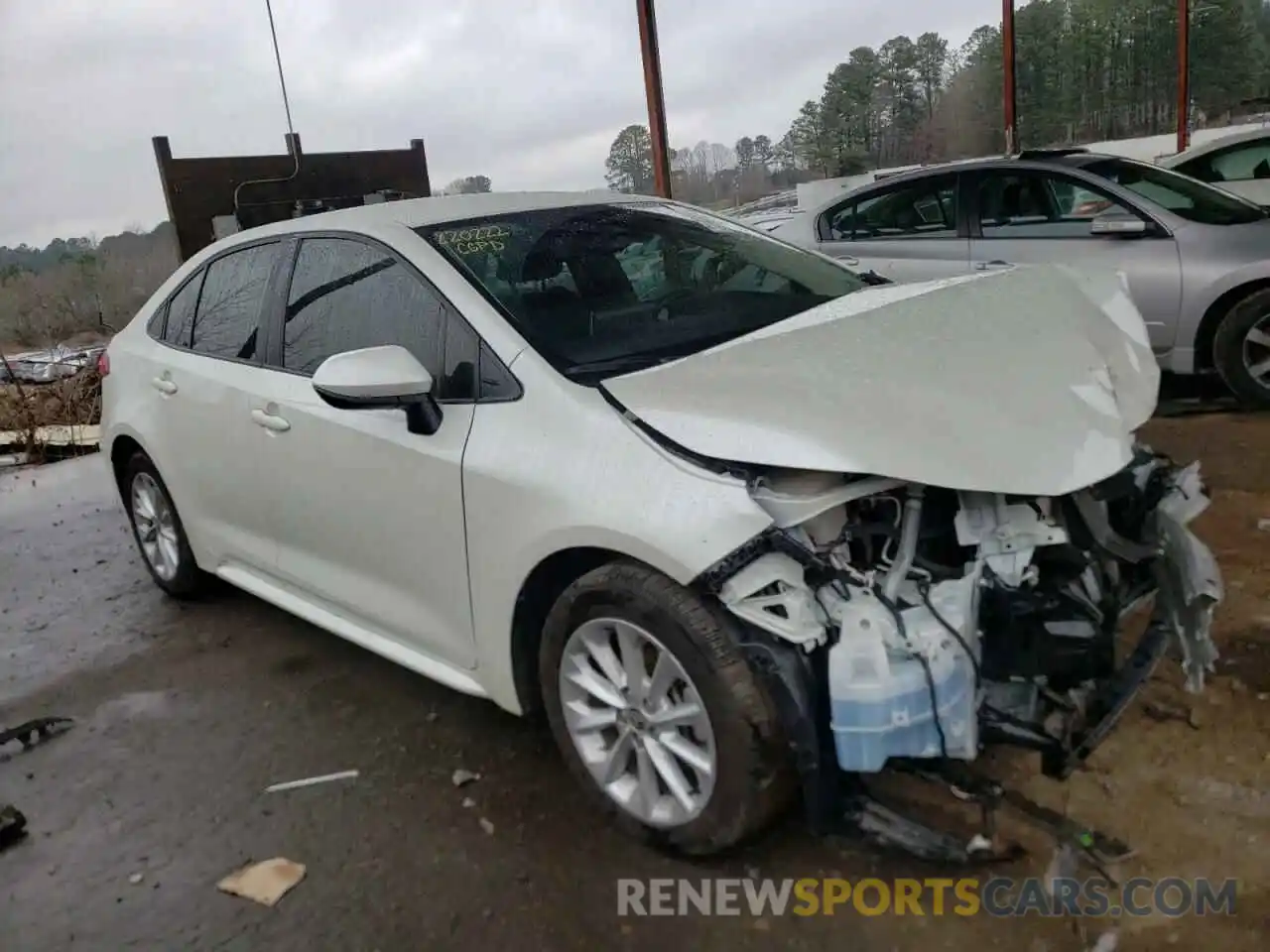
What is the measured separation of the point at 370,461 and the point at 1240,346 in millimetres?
4966

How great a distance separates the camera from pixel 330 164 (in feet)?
23.3

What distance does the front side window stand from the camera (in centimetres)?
276

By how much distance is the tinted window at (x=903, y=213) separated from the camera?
21.1 feet

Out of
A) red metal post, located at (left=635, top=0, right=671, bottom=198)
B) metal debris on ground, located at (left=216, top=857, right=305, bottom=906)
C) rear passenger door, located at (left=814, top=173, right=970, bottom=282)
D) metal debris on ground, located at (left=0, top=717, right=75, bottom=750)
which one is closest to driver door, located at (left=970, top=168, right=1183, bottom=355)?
rear passenger door, located at (left=814, top=173, right=970, bottom=282)

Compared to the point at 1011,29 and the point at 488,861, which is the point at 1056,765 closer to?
the point at 488,861

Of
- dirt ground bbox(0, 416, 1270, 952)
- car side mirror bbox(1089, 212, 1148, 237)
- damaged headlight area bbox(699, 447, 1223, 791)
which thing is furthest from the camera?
car side mirror bbox(1089, 212, 1148, 237)

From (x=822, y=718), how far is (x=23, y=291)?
507 inches

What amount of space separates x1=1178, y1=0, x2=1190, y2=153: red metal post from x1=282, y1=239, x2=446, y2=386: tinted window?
586 inches

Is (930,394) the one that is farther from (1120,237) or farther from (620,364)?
(1120,237)

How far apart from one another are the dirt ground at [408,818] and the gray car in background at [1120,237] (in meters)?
2.11

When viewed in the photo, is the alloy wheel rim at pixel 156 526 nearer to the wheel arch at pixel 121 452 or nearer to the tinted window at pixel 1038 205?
the wheel arch at pixel 121 452

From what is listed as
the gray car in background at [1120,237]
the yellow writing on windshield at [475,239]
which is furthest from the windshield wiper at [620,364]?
the gray car in background at [1120,237]

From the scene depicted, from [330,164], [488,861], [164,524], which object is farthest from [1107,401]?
[330,164]

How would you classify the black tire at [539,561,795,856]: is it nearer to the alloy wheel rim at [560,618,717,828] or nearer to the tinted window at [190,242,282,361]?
the alloy wheel rim at [560,618,717,828]
